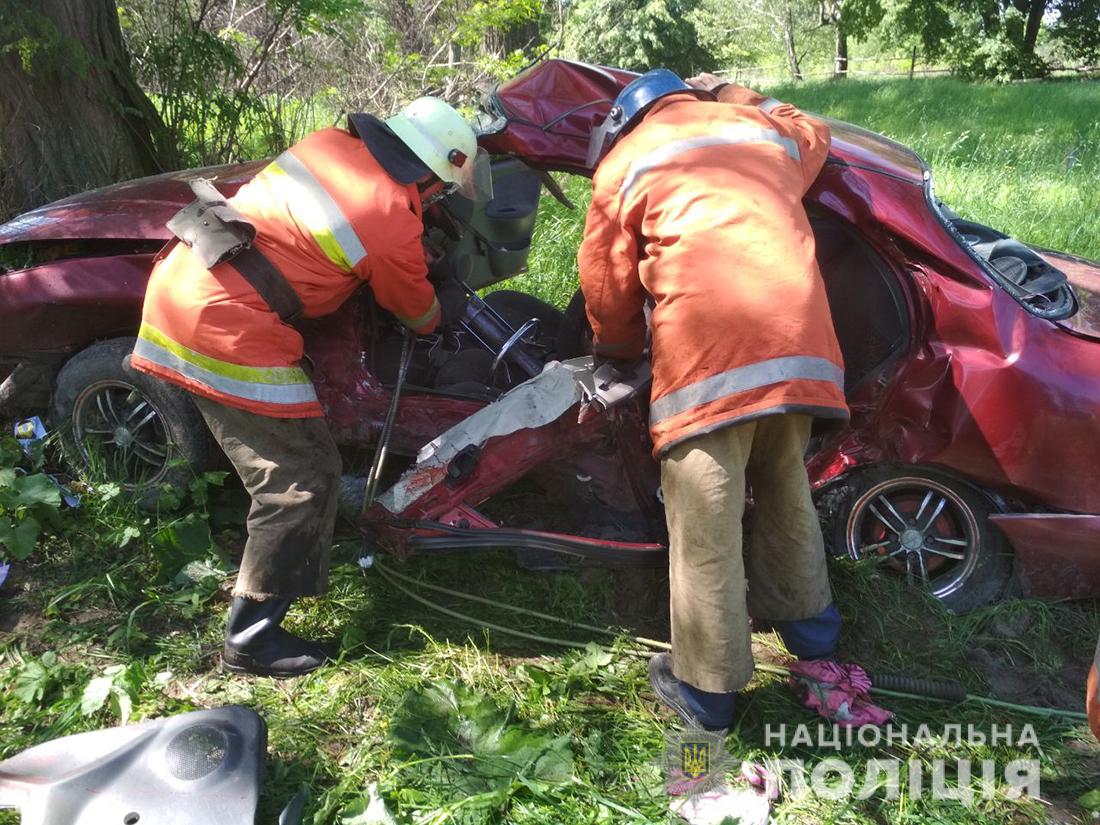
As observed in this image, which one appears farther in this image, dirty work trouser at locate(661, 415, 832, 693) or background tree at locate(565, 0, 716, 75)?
background tree at locate(565, 0, 716, 75)

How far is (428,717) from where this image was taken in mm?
2469

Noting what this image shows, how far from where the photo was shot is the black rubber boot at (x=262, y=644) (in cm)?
265

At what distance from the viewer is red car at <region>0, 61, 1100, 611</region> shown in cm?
263

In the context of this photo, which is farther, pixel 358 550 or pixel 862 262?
pixel 358 550

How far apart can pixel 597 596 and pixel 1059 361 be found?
1698mm

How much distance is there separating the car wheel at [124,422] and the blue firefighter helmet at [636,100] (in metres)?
1.77

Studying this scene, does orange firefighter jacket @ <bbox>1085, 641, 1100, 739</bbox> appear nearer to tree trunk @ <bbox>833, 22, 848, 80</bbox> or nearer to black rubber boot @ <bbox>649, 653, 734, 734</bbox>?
black rubber boot @ <bbox>649, 653, 734, 734</bbox>

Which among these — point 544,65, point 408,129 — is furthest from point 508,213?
point 408,129

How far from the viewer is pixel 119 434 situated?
3.21 metres

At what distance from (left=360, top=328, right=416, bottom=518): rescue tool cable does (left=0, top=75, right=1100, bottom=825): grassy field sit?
15.8 inches

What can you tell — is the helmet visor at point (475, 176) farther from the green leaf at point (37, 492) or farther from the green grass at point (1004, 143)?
the green grass at point (1004, 143)

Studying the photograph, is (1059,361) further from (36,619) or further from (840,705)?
(36,619)

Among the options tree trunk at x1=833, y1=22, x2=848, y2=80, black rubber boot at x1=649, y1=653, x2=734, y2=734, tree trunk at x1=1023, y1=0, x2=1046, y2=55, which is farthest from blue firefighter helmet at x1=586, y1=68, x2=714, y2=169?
tree trunk at x1=833, y1=22, x2=848, y2=80

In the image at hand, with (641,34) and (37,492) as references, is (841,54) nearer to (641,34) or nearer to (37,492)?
(641,34)
